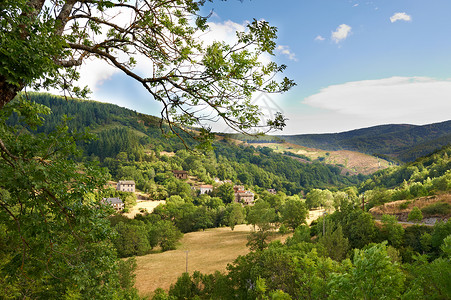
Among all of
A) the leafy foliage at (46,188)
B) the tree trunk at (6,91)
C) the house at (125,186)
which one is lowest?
the house at (125,186)

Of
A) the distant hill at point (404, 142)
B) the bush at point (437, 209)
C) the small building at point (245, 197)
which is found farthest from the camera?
the small building at point (245, 197)

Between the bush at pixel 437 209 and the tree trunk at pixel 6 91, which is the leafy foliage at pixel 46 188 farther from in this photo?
the bush at pixel 437 209

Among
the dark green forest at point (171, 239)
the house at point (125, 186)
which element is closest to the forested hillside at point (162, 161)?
the house at point (125, 186)

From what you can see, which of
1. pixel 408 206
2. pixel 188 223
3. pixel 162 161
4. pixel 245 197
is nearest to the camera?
pixel 408 206

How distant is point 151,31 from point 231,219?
54.1 meters

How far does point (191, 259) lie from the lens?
35.6 m

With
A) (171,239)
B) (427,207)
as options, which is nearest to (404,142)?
(427,207)

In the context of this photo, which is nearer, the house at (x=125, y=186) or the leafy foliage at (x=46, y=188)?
the leafy foliage at (x=46, y=188)

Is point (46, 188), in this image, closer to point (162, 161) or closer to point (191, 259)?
point (191, 259)

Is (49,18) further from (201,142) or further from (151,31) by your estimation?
(201,142)

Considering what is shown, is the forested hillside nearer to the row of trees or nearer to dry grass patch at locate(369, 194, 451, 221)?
the row of trees

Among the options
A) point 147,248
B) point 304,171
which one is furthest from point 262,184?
point 147,248

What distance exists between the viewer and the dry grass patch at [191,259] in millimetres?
28625

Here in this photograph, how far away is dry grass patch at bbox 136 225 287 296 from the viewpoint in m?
28.6
